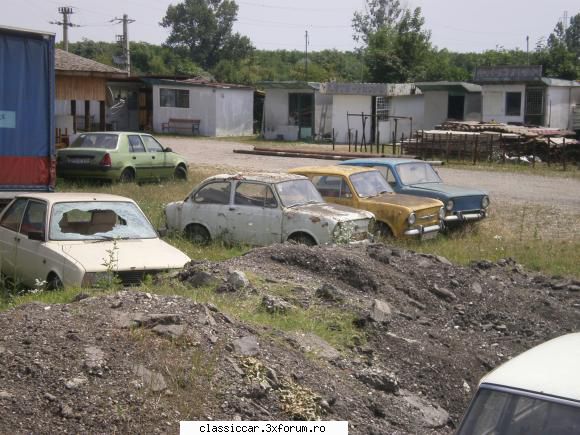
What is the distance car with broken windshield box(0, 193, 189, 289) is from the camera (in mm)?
9133

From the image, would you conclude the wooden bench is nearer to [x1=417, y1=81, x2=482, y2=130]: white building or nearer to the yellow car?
[x1=417, y1=81, x2=482, y2=130]: white building

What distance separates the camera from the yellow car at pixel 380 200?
13695 mm

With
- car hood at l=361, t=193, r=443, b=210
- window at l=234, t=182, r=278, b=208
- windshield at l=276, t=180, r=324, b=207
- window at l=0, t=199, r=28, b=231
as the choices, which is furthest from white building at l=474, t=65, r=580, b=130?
window at l=0, t=199, r=28, b=231

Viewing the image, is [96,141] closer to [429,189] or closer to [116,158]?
[116,158]

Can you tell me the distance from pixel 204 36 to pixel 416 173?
80209 mm

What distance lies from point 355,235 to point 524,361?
827cm

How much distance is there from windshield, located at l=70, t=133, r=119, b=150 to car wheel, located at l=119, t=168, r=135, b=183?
26.6 inches

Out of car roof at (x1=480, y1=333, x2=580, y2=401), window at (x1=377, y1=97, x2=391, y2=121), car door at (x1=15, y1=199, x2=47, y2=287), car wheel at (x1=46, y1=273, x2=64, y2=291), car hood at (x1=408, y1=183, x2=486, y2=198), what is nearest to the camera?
car roof at (x1=480, y1=333, x2=580, y2=401)

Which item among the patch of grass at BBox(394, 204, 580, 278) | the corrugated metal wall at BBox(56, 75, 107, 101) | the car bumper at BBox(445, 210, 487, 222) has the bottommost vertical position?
the patch of grass at BBox(394, 204, 580, 278)

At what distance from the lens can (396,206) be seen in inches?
541

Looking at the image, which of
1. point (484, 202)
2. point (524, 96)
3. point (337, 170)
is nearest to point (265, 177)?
point (337, 170)

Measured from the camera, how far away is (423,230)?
13969 millimetres

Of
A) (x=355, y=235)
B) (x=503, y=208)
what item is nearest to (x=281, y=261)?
(x=355, y=235)

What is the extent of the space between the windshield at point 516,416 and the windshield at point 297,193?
357 inches
